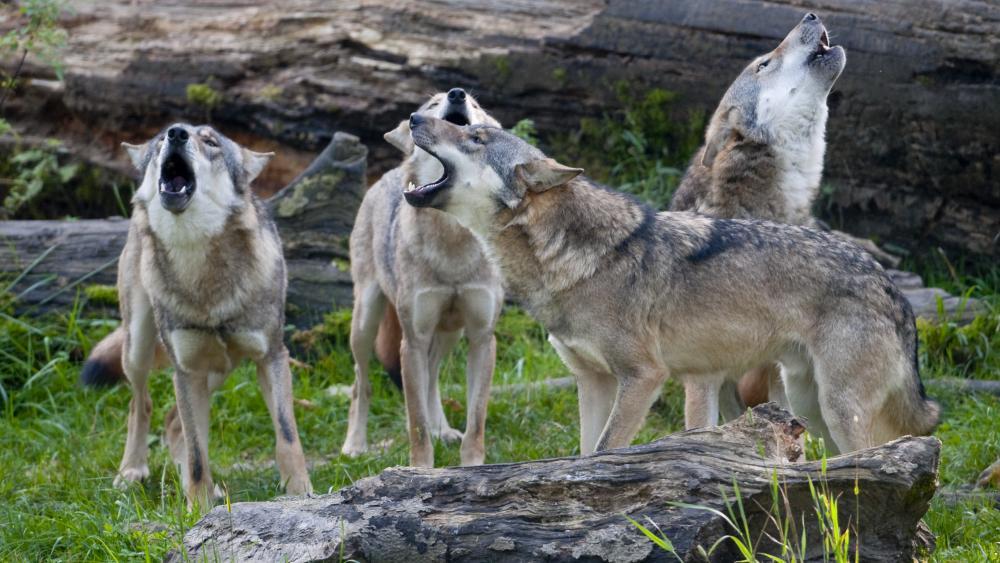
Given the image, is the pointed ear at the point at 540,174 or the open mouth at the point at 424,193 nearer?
the open mouth at the point at 424,193

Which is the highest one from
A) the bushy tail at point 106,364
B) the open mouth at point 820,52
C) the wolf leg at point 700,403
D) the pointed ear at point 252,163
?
the open mouth at point 820,52

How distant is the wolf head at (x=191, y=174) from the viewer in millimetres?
6469

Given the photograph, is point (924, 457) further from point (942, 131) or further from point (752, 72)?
point (942, 131)

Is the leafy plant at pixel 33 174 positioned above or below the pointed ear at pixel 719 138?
below

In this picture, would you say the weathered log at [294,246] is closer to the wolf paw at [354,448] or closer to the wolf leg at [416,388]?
the wolf paw at [354,448]

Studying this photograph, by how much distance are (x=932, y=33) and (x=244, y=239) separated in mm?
5376

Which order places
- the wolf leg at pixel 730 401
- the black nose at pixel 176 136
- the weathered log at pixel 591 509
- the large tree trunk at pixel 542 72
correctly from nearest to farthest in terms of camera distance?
the weathered log at pixel 591 509 < the black nose at pixel 176 136 < the wolf leg at pixel 730 401 < the large tree trunk at pixel 542 72

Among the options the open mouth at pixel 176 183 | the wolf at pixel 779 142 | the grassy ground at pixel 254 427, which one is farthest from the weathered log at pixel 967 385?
the open mouth at pixel 176 183

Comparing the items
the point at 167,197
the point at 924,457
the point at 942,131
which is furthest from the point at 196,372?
the point at 942,131

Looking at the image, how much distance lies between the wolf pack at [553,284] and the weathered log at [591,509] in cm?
90

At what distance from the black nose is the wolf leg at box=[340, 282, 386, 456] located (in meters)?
2.13

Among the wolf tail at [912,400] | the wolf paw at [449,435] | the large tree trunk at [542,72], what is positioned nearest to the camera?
the wolf tail at [912,400]

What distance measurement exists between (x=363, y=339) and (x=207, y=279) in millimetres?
1738

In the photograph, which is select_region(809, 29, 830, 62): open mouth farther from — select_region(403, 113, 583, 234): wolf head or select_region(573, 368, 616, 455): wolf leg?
select_region(573, 368, 616, 455): wolf leg
